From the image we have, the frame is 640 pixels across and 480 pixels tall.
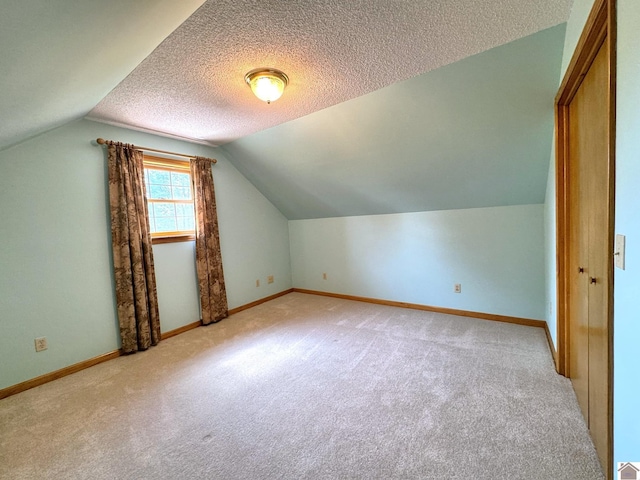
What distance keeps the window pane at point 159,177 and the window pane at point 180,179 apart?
1.8 inches

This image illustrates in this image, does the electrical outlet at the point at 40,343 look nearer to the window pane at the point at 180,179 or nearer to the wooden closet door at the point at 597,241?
the window pane at the point at 180,179

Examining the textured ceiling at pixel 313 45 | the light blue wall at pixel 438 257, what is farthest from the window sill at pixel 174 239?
the light blue wall at pixel 438 257

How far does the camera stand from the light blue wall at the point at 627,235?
2.68ft

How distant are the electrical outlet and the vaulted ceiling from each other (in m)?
1.60

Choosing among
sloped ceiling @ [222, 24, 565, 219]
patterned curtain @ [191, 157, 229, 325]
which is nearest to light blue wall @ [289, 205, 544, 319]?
sloped ceiling @ [222, 24, 565, 219]

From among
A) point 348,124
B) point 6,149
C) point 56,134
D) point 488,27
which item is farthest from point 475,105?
point 6,149

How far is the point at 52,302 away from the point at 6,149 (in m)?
1.29

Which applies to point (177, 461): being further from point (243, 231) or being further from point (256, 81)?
point (243, 231)

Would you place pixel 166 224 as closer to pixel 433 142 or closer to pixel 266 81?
pixel 266 81

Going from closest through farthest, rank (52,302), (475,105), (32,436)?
(32,436), (475,105), (52,302)

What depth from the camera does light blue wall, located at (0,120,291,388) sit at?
2.20m

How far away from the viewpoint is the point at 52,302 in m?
2.39

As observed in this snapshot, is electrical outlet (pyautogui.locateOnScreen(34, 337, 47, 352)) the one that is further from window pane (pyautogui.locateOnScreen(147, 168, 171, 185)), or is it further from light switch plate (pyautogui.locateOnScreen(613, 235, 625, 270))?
light switch plate (pyautogui.locateOnScreen(613, 235, 625, 270))

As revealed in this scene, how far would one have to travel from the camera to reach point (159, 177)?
323 cm
